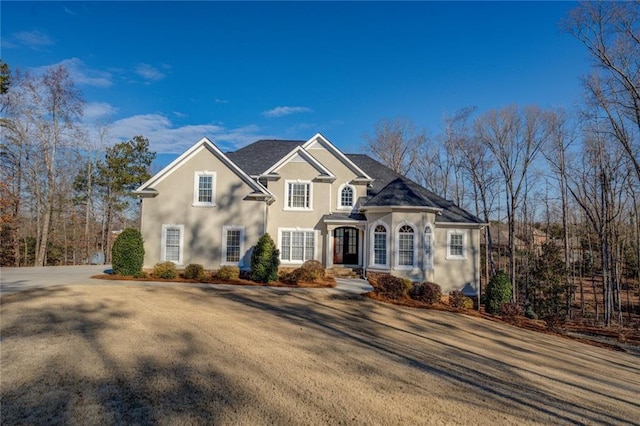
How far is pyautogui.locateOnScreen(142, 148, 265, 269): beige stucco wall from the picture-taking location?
715 inches

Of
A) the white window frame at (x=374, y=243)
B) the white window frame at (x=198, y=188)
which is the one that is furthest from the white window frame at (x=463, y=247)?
the white window frame at (x=198, y=188)

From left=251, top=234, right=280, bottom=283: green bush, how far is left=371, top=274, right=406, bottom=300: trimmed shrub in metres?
5.01

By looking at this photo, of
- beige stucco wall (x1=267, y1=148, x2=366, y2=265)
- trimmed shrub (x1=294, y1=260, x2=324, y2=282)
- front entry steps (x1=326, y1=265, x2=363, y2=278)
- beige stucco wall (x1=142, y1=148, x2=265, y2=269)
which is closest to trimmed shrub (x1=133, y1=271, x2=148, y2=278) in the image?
beige stucco wall (x1=142, y1=148, x2=265, y2=269)

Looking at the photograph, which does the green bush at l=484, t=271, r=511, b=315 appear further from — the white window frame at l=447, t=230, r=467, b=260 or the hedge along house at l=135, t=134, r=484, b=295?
the white window frame at l=447, t=230, r=467, b=260

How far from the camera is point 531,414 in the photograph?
5586mm

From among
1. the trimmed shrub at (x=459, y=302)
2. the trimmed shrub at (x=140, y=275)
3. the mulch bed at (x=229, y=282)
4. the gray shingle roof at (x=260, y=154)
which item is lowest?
the trimmed shrub at (x=459, y=302)

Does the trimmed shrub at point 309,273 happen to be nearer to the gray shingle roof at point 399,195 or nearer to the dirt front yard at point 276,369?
the gray shingle roof at point 399,195

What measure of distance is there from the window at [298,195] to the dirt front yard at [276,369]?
897 cm

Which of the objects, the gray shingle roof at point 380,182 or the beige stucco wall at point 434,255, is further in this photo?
the gray shingle roof at point 380,182

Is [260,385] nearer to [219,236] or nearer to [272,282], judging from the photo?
[272,282]

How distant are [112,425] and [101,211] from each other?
3736cm

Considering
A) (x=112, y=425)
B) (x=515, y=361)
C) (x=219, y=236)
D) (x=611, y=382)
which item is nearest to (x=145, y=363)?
(x=112, y=425)

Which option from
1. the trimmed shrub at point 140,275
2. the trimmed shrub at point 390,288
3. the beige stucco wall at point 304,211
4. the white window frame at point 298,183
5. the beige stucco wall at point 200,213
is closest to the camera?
the trimmed shrub at point 390,288

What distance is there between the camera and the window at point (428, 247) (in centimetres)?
1825
